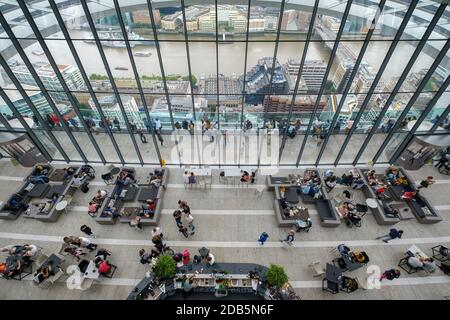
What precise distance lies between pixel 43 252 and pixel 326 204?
15.3 m

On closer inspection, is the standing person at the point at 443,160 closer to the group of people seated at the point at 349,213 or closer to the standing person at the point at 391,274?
the group of people seated at the point at 349,213

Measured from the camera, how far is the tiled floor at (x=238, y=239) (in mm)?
11711

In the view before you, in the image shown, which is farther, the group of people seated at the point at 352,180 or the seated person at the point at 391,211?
the group of people seated at the point at 352,180

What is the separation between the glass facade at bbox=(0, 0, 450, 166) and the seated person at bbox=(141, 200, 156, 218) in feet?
11.6

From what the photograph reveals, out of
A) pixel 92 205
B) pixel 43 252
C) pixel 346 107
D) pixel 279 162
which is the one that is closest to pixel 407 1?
pixel 346 107

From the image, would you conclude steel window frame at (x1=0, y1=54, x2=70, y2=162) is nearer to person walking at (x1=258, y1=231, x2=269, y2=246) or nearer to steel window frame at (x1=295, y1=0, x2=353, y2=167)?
person walking at (x1=258, y1=231, x2=269, y2=246)

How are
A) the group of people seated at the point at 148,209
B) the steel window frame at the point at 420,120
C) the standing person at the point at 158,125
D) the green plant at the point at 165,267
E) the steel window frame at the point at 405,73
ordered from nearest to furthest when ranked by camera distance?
the steel window frame at the point at 405,73
the green plant at the point at 165,267
the steel window frame at the point at 420,120
the group of people seated at the point at 148,209
the standing person at the point at 158,125

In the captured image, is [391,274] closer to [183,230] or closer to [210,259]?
[210,259]

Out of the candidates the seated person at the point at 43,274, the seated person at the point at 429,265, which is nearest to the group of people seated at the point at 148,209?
the seated person at the point at 43,274

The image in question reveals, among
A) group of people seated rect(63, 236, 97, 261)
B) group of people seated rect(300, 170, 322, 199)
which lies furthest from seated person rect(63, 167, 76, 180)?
group of people seated rect(300, 170, 322, 199)

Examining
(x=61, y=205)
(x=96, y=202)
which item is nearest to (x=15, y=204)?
(x=61, y=205)

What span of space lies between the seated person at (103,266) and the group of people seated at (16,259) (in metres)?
3.49

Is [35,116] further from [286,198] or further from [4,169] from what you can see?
A: [286,198]

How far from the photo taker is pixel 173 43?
11.8 m
